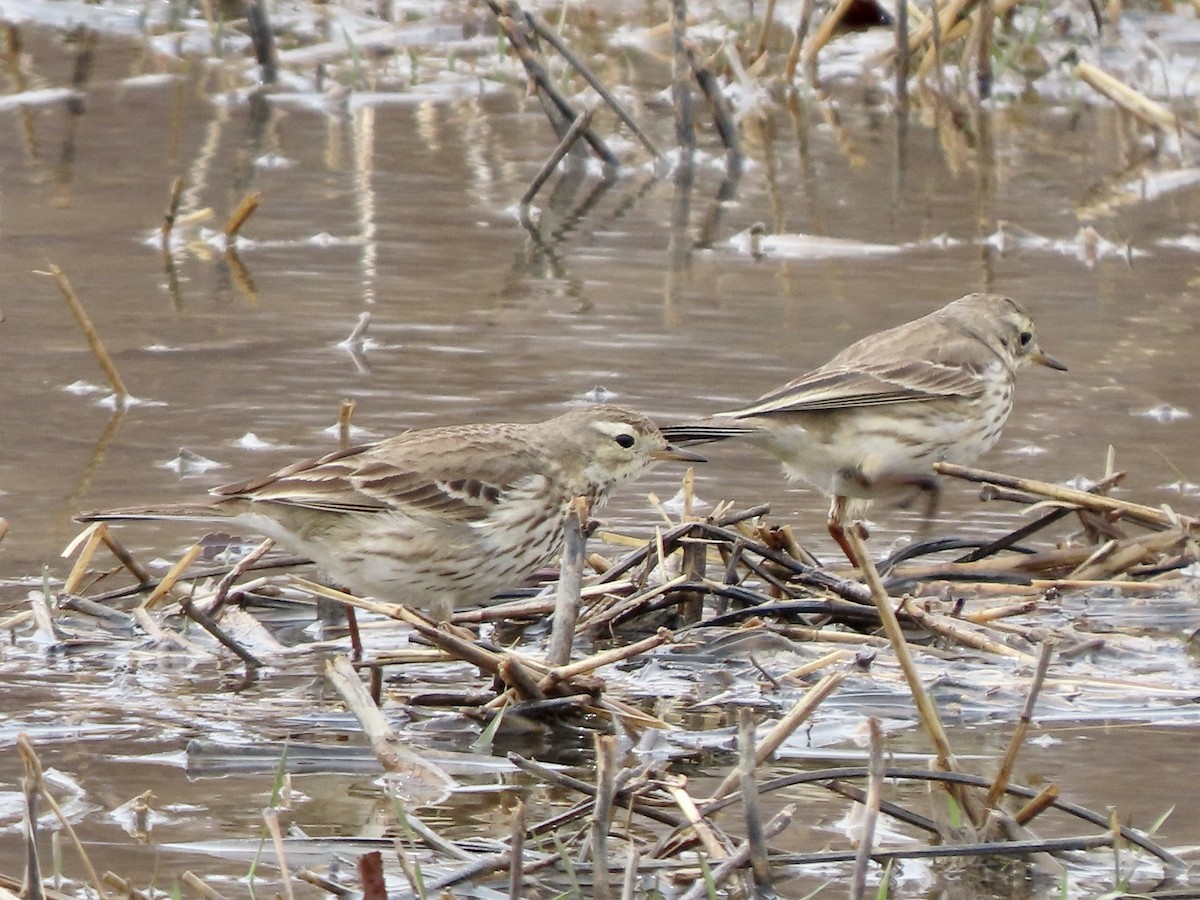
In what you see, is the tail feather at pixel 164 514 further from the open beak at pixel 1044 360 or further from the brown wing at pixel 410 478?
the open beak at pixel 1044 360

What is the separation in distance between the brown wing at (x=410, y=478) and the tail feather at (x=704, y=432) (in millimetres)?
809

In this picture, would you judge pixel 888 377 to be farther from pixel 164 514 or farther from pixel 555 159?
pixel 555 159

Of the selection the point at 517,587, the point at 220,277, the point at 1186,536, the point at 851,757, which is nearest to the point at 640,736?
the point at 851,757

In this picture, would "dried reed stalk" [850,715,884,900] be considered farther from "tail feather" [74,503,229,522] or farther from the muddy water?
"tail feather" [74,503,229,522]

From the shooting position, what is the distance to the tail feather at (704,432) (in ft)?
23.3

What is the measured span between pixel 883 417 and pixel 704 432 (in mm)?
786

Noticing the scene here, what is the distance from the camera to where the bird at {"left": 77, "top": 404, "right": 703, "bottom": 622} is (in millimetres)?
6008

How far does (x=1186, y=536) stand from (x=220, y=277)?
5.28 metres

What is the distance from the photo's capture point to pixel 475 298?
10000 mm

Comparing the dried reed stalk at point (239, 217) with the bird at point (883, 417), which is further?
the dried reed stalk at point (239, 217)

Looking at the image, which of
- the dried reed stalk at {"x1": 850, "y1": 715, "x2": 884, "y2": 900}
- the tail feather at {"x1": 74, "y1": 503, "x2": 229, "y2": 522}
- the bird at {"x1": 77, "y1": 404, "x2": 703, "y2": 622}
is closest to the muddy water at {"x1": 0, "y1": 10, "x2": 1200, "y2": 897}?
the tail feather at {"x1": 74, "y1": 503, "x2": 229, "y2": 522}

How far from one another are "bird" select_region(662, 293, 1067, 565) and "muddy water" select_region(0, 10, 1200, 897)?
0.16 meters

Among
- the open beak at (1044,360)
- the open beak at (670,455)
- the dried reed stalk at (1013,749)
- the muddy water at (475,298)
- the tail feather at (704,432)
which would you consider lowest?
the muddy water at (475,298)

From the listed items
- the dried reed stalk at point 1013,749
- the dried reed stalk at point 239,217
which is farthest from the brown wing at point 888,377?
the dried reed stalk at point 239,217
